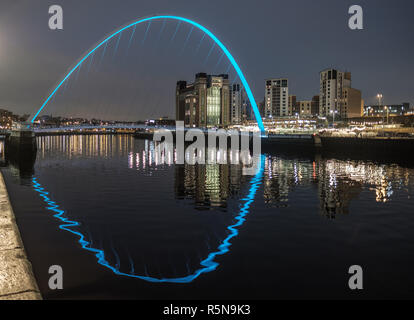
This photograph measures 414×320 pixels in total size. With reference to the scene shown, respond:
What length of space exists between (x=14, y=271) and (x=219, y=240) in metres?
6.29

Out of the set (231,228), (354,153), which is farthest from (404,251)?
(354,153)

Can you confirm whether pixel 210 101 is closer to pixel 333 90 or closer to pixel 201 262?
pixel 333 90

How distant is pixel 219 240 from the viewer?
11.5 metres

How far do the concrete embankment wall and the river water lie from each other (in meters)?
0.95

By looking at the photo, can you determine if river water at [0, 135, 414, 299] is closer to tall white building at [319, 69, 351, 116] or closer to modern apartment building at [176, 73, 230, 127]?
modern apartment building at [176, 73, 230, 127]

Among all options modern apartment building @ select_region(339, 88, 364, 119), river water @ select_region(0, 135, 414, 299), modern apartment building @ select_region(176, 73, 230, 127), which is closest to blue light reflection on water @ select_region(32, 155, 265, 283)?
river water @ select_region(0, 135, 414, 299)

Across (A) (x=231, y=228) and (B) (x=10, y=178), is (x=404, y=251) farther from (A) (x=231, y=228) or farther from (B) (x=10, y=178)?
(B) (x=10, y=178)

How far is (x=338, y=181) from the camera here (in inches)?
1007

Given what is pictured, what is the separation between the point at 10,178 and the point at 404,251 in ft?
89.2

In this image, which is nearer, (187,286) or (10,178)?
(187,286)

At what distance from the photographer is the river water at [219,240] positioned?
26.5 ft

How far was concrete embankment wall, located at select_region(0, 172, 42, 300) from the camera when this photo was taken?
5.89 meters

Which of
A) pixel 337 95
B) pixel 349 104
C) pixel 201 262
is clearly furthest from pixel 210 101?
pixel 201 262
